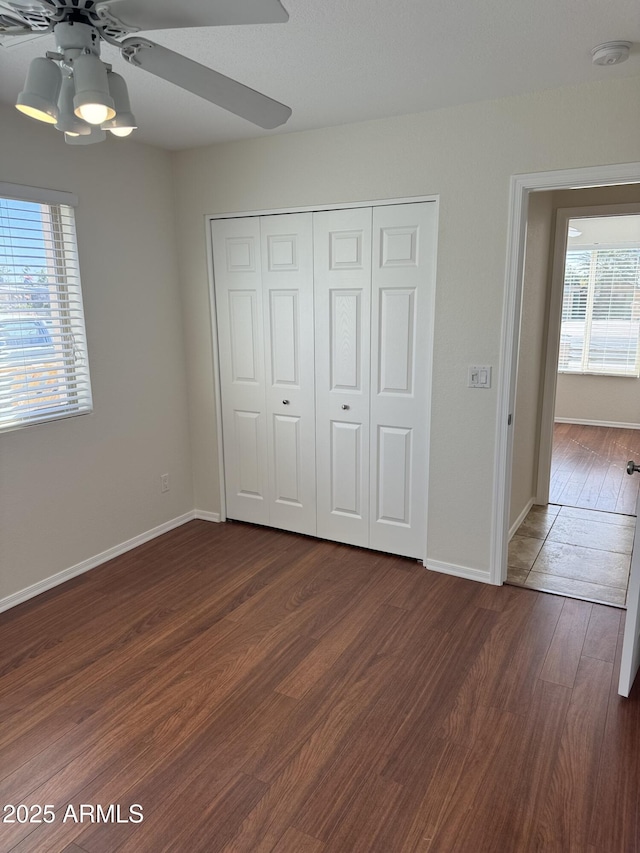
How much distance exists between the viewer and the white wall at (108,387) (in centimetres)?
300

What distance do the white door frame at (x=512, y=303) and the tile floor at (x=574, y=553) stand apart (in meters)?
0.29

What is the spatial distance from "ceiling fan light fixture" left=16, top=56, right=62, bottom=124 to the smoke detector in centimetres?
191

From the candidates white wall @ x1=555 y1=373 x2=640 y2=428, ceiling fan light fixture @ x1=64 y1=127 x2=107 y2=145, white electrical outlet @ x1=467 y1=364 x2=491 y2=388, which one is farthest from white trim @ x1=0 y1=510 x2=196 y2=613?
white wall @ x1=555 y1=373 x2=640 y2=428

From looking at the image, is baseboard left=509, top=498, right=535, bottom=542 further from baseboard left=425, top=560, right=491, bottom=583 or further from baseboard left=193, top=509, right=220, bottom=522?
baseboard left=193, top=509, right=220, bottom=522

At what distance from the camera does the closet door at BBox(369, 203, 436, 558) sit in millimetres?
3137

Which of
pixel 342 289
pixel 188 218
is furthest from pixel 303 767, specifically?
pixel 188 218

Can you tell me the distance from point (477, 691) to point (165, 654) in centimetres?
133

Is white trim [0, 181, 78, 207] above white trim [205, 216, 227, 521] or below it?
above

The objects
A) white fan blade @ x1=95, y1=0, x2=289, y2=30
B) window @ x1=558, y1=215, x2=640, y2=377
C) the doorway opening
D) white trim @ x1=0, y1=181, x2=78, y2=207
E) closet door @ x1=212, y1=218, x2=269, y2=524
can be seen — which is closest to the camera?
white fan blade @ x1=95, y1=0, x2=289, y2=30

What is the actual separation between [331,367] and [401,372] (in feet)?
1.45

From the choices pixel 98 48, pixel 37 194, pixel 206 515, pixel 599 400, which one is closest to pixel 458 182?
pixel 98 48

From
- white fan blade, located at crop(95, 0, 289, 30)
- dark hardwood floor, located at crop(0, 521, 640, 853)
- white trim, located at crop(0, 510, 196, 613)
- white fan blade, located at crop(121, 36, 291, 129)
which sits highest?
white fan blade, located at crop(95, 0, 289, 30)

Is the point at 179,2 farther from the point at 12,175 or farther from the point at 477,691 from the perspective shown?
the point at 477,691

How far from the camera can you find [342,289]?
3369 millimetres
